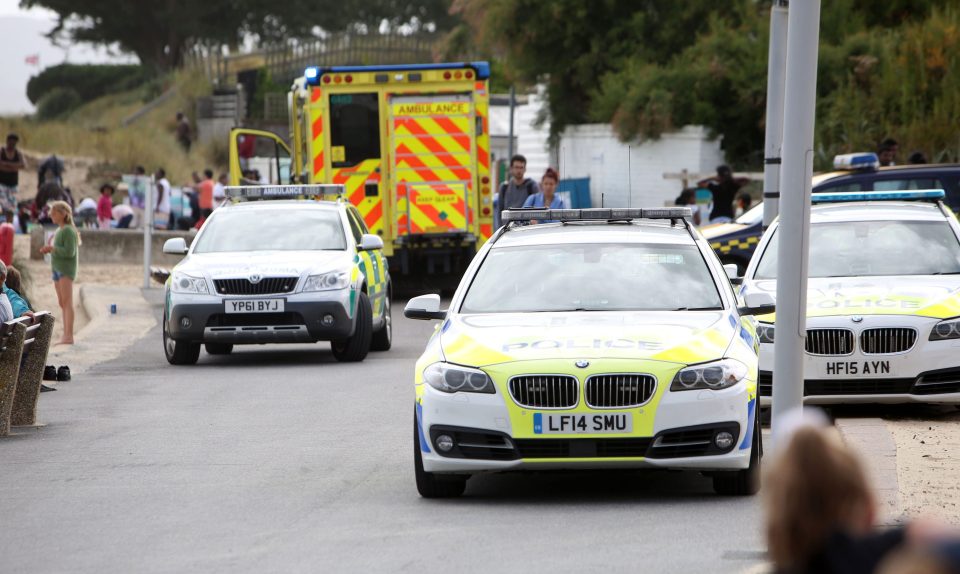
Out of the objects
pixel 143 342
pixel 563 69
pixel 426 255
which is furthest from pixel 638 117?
pixel 143 342

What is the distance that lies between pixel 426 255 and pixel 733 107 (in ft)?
40.3

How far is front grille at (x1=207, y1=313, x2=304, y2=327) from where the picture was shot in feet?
53.6

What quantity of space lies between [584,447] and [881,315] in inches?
146

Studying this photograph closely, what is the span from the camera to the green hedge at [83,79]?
75688 millimetres

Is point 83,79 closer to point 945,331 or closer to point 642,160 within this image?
point 642,160

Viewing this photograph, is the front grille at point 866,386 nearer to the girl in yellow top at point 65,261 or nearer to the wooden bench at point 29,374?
the wooden bench at point 29,374

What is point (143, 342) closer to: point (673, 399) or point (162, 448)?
point (162, 448)

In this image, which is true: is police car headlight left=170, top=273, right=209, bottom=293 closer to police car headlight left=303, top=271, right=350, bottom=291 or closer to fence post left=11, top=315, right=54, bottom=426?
police car headlight left=303, top=271, right=350, bottom=291

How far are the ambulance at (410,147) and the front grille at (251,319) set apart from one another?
765 centimetres

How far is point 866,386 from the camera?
11.6 m

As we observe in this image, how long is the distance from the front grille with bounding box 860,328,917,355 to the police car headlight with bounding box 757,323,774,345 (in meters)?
0.63

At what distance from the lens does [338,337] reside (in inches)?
653

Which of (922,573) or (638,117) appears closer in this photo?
(922,573)

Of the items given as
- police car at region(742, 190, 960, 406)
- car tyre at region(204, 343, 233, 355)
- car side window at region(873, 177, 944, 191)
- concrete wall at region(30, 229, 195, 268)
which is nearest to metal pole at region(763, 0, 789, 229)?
car side window at region(873, 177, 944, 191)
